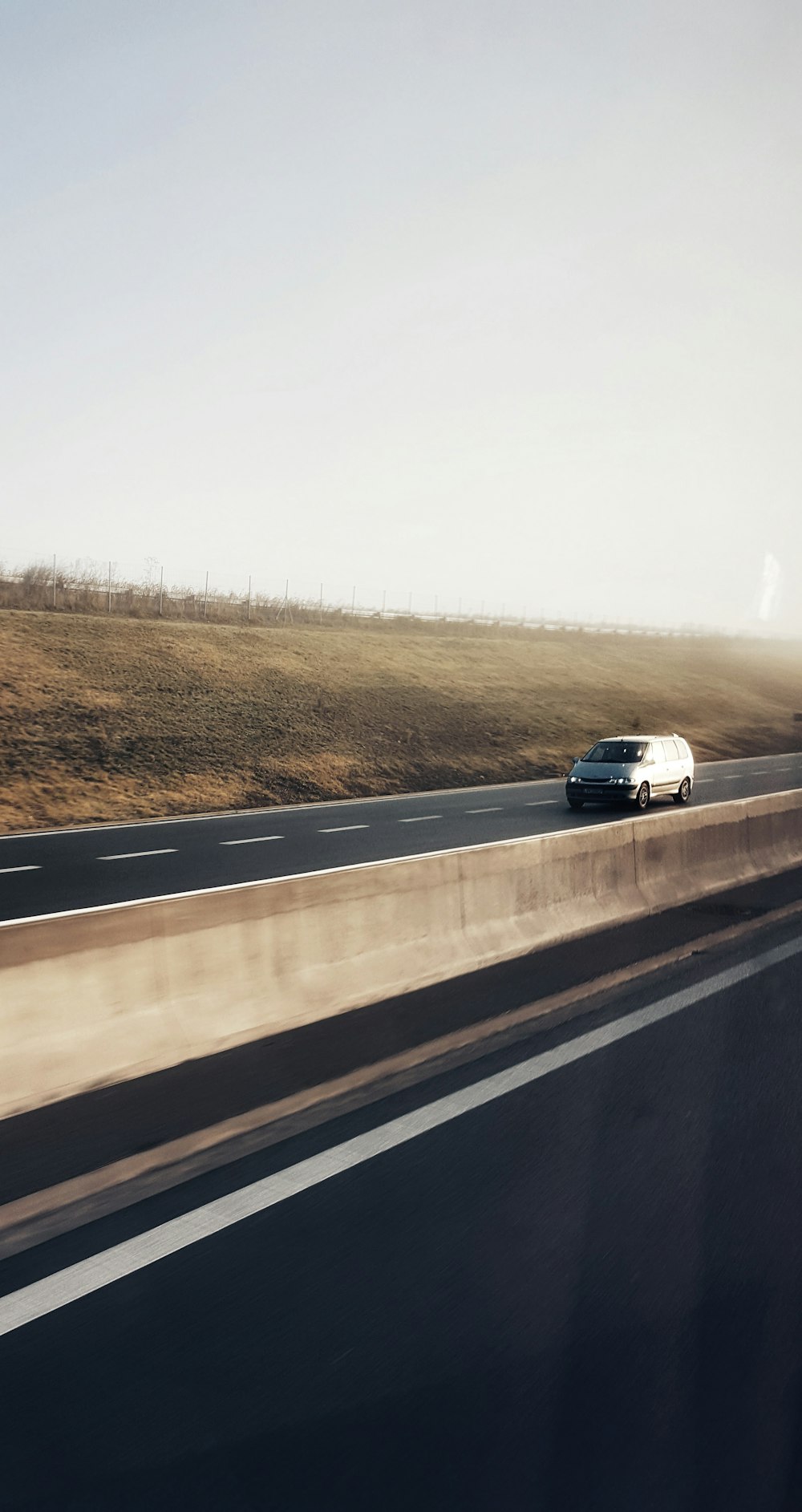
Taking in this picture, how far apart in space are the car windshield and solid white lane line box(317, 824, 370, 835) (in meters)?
6.30

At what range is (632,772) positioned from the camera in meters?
27.3

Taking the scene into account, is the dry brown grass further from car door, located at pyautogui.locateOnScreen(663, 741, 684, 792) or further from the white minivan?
car door, located at pyautogui.locateOnScreen(663, 741, 684, 792)

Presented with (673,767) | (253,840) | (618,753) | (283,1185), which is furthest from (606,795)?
(283,1185)

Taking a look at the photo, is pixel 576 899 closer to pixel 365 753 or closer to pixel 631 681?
pixel 365 753

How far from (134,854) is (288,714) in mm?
22550

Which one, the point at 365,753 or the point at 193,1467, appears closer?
the point at 193,1467

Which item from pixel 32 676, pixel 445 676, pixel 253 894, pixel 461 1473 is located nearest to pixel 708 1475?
pixel 461 1473

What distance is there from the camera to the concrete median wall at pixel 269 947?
679 centimetres

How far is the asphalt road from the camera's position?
3.48 meters

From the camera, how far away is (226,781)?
103 ft

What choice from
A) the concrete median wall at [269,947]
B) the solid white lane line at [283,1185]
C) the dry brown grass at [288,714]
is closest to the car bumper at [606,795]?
the dry brown grass at [288,714]

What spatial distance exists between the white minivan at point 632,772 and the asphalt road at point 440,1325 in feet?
66.6

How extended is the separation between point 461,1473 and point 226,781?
2820 cm

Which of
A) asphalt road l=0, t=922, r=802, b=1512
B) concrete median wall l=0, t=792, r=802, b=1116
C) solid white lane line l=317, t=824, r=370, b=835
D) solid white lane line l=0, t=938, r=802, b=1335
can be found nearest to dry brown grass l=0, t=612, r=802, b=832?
solid white lane line l=317, t=824, r=370, b=835
